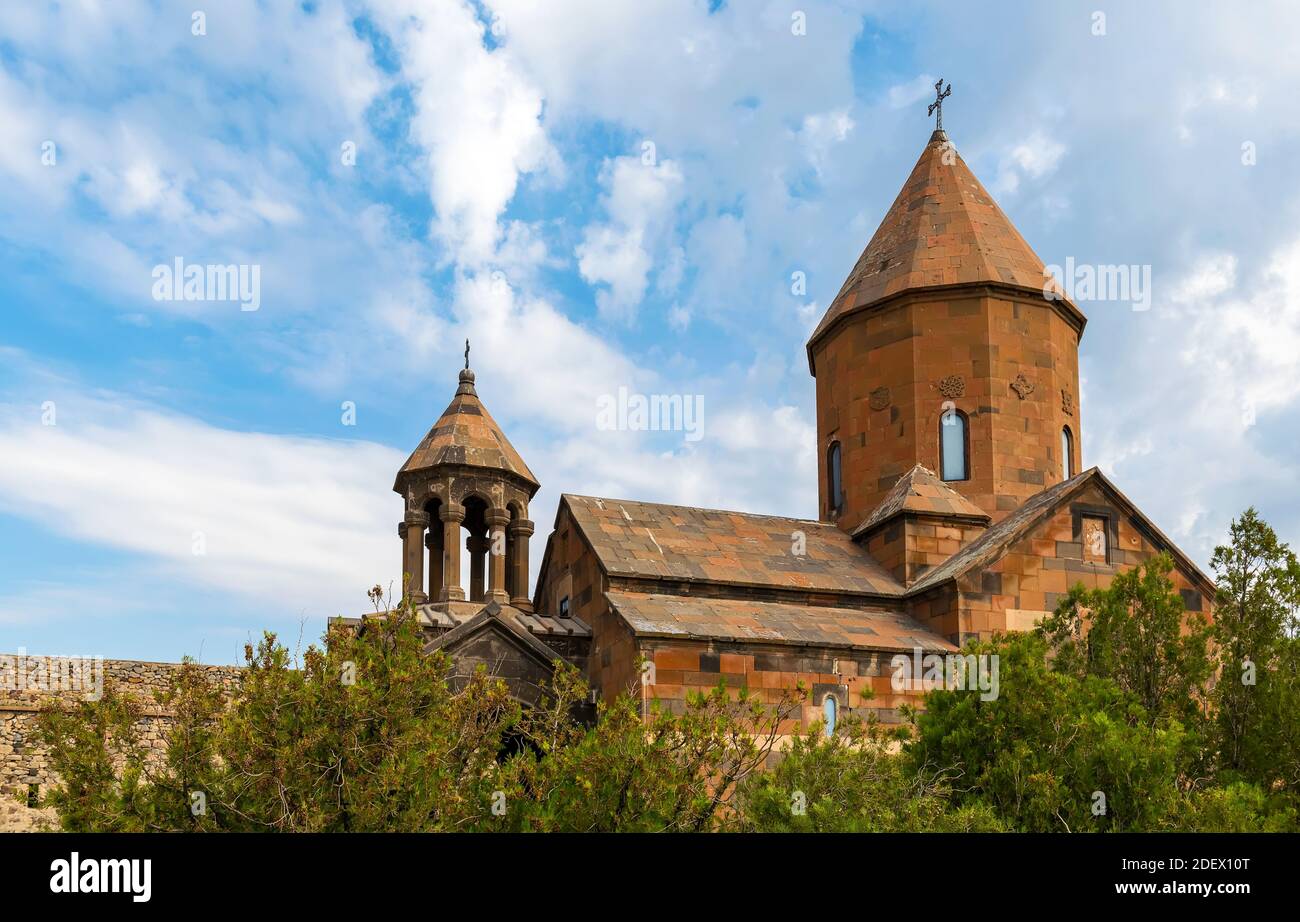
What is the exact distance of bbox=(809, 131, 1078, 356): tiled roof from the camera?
1544cm

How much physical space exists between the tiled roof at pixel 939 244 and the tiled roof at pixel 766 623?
4749mm

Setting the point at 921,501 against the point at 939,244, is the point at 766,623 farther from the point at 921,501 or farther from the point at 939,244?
the point at 939,244

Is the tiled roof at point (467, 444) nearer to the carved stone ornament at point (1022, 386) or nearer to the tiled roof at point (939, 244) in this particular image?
the tiled roof at point (939, 244)

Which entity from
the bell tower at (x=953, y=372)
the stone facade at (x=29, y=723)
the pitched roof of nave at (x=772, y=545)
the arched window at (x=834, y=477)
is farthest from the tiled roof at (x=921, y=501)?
the stone facade at (x=29, y=723)

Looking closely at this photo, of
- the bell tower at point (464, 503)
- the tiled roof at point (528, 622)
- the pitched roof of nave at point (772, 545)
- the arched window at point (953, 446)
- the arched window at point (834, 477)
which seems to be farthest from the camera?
the arched window at point (834, 477)

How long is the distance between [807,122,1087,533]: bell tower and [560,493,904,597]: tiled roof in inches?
55.0

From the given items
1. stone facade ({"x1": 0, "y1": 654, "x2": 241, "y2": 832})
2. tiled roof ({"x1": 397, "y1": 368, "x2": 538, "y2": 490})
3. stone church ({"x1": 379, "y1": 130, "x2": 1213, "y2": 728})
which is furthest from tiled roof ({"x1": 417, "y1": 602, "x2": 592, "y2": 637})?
stone facade ({"x1": 0, "y1": 654, "x2": 241, "y2": 832})

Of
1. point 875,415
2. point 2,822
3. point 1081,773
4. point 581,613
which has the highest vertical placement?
point 875,415

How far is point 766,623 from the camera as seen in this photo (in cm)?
1188

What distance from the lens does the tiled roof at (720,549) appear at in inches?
505
